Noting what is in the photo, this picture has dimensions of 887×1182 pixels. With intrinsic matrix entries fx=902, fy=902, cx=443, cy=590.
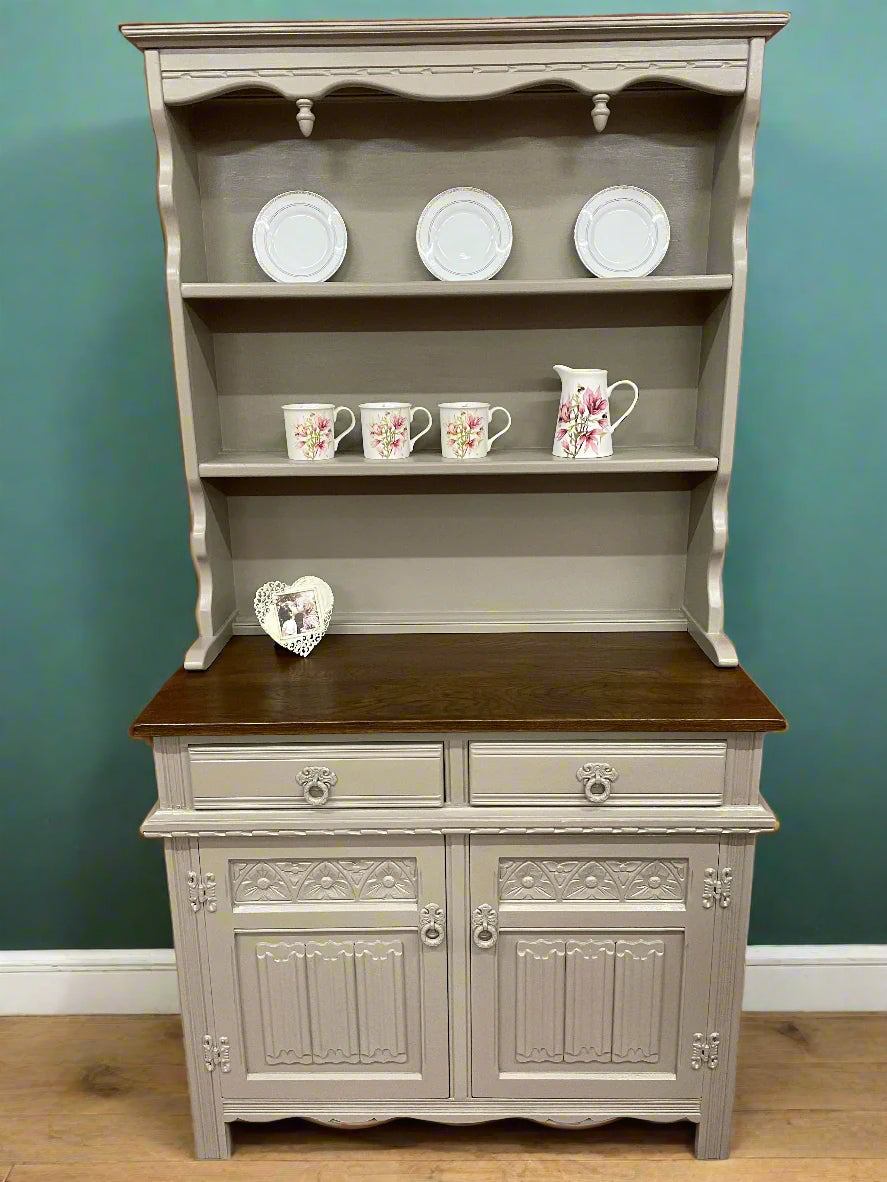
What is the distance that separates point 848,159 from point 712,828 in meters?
1.34

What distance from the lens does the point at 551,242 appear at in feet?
5.87

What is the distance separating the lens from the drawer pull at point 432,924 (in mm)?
1642

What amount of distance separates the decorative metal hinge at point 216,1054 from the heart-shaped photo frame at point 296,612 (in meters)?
0.74

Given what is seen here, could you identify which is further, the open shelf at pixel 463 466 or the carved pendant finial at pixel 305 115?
the open shelf at pixel 463 466

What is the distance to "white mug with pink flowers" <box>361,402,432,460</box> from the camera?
171 centimetres

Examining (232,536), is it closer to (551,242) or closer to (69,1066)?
(551,242)

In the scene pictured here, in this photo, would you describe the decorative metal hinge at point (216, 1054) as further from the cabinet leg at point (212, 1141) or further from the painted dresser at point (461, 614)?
the cabinet leg at point (212, 1141)

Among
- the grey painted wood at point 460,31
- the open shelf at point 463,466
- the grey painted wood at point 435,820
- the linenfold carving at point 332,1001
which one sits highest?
the grey painted wood at point 460,31

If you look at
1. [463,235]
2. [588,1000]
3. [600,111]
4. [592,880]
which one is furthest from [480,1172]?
[600,111]

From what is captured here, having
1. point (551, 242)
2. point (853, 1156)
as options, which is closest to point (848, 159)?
point (551, 242)

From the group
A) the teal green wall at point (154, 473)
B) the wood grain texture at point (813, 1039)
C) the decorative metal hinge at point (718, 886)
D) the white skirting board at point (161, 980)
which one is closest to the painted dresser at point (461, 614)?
the decorative metal hinge at point (718, 886)

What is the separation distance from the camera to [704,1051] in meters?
1.69

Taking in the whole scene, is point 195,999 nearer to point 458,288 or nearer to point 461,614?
point 461,614

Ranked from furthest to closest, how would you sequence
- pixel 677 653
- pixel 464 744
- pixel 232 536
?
pixel 232 536, pixel 677 653, pixel 464 744
